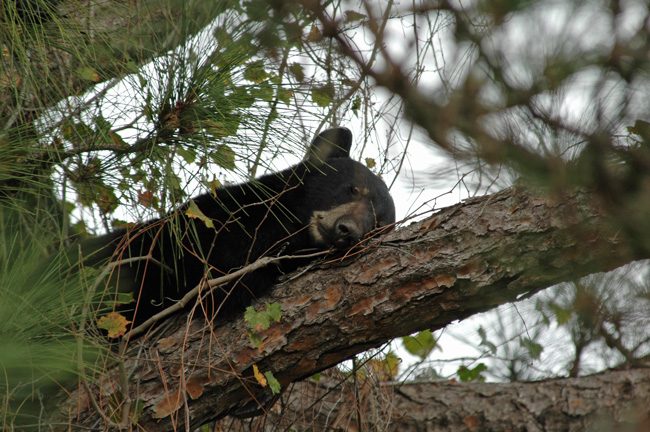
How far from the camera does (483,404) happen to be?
18.1 ft

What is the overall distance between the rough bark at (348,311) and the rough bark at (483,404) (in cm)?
104

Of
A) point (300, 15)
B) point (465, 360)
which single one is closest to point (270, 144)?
point (300, 15)

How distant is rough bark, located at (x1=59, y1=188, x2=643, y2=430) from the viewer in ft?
12.7

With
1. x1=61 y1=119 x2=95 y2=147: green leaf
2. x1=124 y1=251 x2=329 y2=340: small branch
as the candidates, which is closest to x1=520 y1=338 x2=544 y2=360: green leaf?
x1=124 y1=251 x2=329 y2=340: small branch

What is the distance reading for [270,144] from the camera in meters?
3.92

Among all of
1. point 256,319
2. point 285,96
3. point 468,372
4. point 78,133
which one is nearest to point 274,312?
point 256,319

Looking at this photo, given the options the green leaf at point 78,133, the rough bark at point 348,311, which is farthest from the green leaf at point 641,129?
the green leaf at point 78,133

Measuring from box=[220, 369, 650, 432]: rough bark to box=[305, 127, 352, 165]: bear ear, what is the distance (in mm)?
1391

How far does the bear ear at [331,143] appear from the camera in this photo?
532 centimetres

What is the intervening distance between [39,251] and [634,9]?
3131 millimetres

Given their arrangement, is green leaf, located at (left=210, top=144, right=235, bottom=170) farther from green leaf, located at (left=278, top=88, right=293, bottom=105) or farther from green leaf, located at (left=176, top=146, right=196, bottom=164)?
green leaf, located at (left=278, top=88, right=293, bottom=105)

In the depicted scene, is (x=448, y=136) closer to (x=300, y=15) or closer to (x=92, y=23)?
(x=300, y=15)

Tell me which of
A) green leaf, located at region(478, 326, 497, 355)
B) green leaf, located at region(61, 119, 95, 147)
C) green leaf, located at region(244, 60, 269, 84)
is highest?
green leaf, located at region(244, 60, 269, 84)

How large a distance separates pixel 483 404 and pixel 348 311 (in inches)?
74.5
